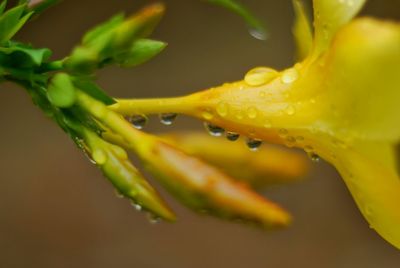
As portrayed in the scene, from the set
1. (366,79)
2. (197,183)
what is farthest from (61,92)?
(366,79)

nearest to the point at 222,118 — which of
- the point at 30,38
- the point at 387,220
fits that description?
the point at 387,220

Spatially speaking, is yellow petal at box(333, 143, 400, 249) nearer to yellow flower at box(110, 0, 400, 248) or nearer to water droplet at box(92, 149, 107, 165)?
yellow flower at box(110, 0, 400, 248)

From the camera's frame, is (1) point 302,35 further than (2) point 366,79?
Yes

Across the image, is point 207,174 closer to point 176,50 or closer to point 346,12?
point 346,12

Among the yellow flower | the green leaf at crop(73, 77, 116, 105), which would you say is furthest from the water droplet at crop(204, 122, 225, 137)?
the green leaf at crop(73, 77, 116, 105)

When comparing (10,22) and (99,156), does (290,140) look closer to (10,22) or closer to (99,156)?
(99,156)

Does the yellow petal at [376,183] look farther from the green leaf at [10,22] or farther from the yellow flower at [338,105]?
the green leaf at [10,22]
